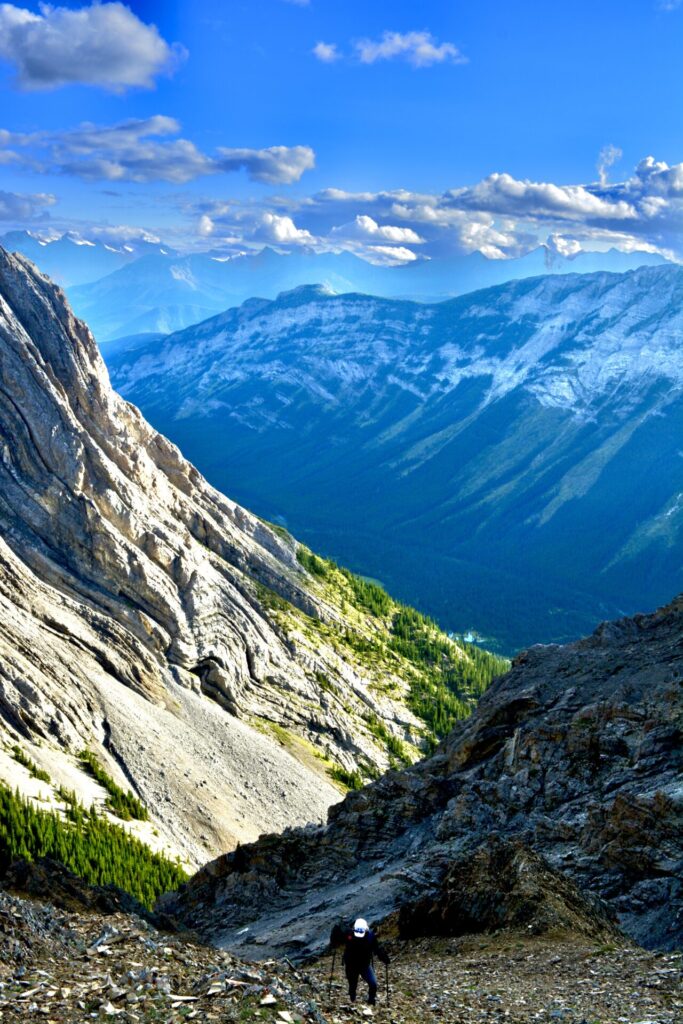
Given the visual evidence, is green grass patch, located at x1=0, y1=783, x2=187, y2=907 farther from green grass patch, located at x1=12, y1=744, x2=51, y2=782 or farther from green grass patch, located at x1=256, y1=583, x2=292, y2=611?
green grass patch, located at x1=256, y1=583, x2=292, y2=611

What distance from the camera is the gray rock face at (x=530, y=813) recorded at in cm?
4797

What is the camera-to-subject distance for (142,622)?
137 metres

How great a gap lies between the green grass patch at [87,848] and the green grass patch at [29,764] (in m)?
5.30

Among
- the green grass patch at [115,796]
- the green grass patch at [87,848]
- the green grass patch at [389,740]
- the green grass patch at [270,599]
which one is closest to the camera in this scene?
the green grass patch at [87,848]

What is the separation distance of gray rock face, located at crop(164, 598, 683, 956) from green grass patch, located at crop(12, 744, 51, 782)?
117 ft

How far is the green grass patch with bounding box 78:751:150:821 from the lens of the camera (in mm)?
102500

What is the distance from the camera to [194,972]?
1148 inches

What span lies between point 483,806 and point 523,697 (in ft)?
45.9

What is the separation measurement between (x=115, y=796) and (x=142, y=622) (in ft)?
119

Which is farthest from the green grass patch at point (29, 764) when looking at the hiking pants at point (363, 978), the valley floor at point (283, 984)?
the hiking pants at point (363, 978)

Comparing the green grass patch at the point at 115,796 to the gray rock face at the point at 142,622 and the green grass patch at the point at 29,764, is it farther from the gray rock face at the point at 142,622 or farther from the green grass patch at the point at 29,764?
the green grass patch at the point at 29,764

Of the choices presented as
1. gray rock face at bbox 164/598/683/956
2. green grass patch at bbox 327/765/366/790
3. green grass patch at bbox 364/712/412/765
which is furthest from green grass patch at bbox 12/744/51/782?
green grass patch at bbox 364/712/412/765

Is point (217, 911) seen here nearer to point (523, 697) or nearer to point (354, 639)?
point (523, 697)

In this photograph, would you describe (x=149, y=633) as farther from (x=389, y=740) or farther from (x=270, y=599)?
(x=389, y=740)
